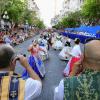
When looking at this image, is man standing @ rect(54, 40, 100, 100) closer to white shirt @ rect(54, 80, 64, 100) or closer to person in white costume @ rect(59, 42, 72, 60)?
white shirt @ rect(54, 80, 64, 100)

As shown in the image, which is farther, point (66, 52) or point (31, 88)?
point (66, 52)

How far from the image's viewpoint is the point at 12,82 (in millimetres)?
3850

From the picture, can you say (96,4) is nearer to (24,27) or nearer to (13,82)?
(24,27)

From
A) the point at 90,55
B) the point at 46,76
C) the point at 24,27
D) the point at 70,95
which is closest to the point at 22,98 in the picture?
the point at 70,95

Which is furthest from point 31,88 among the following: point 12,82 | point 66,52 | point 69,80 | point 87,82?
point 66,52

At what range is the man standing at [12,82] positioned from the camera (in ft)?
12.6

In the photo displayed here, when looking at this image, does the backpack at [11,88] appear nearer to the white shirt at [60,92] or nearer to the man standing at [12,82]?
the man standing at [12,82]

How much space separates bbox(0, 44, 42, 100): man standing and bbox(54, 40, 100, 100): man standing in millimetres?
236

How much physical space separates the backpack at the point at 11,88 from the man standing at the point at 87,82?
0.32 m

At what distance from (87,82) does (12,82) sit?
2.17ft

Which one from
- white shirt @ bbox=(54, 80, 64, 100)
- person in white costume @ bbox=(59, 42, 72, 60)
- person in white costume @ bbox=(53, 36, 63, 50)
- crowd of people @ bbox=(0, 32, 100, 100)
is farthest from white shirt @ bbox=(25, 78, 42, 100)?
person in white costume @ bbox=(53, 36, 63, 50)

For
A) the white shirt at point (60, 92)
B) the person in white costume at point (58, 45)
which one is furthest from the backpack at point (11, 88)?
the person in white costume at point (58, 45)

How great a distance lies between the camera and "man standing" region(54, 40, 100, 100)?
12.2ft

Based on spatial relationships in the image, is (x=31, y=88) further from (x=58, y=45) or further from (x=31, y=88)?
(x=58, y=45)
